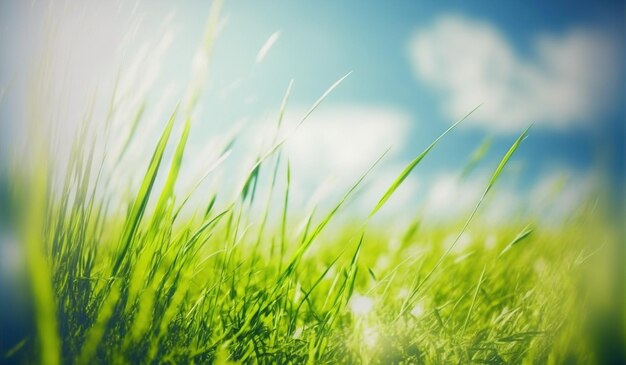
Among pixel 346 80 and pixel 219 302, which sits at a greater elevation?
pixel 346 80

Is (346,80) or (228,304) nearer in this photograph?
(228,304)

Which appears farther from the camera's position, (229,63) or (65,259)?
(229,63)

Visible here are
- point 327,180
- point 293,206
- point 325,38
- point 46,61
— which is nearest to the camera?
point 46,61

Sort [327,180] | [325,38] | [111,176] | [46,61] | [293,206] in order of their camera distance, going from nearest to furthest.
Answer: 1. [46,61]
2. [111,176]
3. [327,180]
4. [293,206]
5. [325,38]

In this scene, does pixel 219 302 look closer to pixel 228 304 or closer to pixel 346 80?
pixel 228 304

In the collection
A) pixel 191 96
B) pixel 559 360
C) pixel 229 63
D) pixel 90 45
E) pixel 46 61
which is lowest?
pixel 559 360

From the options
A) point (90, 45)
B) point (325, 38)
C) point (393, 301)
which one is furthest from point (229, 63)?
point (393, 301)

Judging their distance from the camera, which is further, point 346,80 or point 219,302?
point 346,80

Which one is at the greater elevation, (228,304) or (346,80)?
(346,80)

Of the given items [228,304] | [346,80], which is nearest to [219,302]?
[228,304]

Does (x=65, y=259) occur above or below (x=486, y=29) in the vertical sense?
below

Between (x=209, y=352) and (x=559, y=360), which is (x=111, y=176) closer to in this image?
(x=209, y=352)
